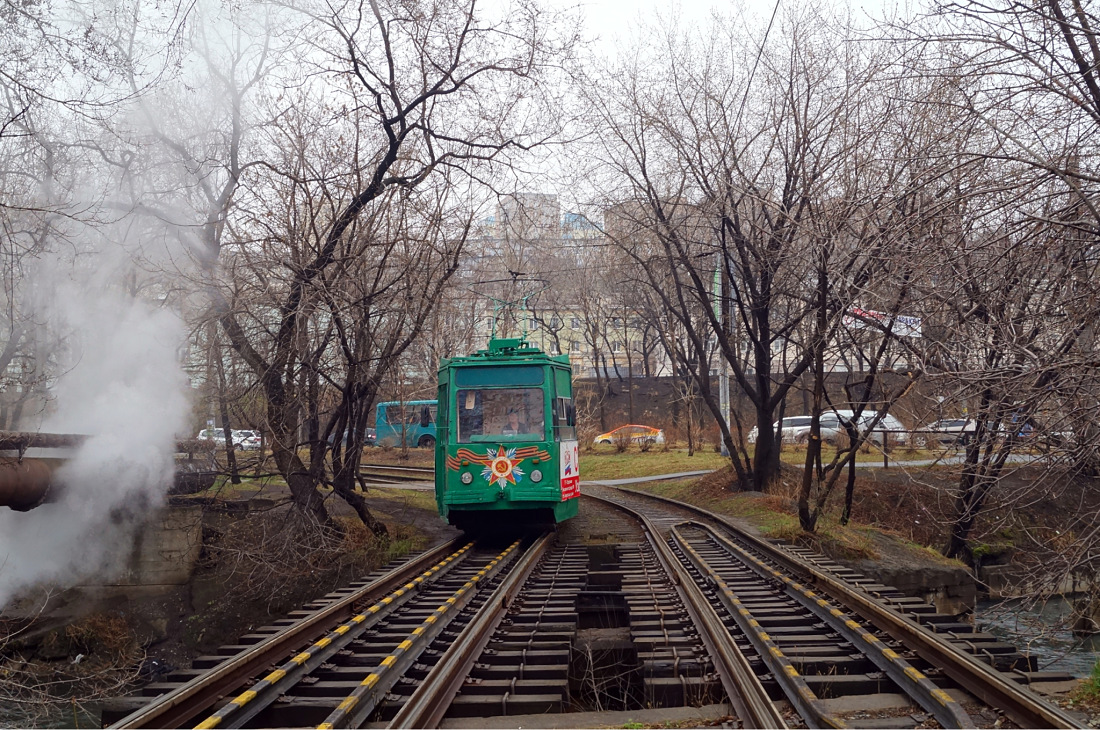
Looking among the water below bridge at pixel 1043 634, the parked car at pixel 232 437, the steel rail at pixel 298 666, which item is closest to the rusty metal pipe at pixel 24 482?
the parked car at pixel 232 437

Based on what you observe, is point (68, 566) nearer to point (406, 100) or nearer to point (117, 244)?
point (117, 244)

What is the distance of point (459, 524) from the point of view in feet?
48.7

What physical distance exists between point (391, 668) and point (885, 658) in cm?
364

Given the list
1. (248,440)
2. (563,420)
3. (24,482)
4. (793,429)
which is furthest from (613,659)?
(248,440)

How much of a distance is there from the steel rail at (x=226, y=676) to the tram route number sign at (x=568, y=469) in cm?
544

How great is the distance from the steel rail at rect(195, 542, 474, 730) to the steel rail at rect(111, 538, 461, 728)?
157 mm

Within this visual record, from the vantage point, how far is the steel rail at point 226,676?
4.99 meters

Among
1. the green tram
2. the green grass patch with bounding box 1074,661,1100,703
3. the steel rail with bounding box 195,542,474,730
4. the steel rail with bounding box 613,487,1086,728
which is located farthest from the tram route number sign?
the green grass patch with bounding box 1074,661,1100,703

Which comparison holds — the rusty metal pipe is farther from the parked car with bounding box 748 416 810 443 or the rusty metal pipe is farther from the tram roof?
the parked car with bounding box 748 416 810 443

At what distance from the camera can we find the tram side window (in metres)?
14.0

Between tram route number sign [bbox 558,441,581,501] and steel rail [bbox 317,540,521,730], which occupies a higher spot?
tram route number sign [bbox 558,441,581,501]

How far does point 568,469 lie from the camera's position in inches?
575

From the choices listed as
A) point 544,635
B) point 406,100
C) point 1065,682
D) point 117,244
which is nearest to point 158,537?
point 117,244

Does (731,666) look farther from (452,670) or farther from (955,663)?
(452,670)
